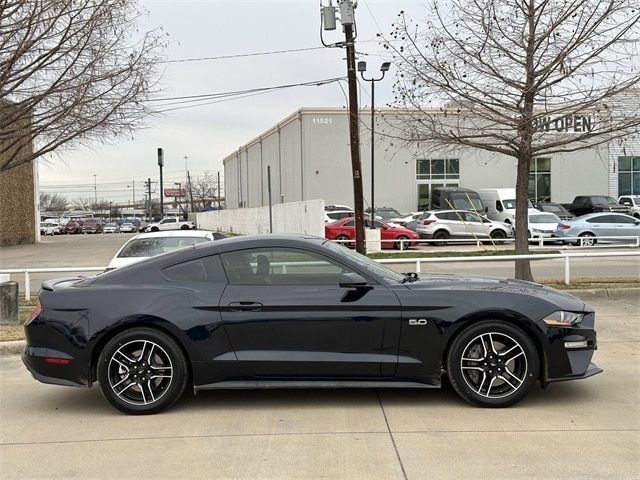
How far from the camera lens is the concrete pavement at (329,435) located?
13.6 feet

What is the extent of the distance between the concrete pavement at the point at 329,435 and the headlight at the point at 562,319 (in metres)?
0.70

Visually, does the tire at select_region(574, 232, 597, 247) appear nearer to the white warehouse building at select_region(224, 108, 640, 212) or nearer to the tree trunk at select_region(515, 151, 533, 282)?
the tree trunk at select_region(515, 151, 533, 282)

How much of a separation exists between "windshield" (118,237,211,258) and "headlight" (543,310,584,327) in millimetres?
6586

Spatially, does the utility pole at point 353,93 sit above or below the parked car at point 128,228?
above

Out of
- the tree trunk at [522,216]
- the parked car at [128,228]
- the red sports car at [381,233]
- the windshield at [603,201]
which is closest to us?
the tree trunk at [522,216]

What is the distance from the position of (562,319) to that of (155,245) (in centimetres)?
712

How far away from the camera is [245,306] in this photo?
17.3ft

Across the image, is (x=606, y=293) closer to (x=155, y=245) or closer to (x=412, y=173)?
(x=155, y=245)

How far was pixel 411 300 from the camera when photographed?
5.24 metres

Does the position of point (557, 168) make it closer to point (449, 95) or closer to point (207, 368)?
point (449, 95)

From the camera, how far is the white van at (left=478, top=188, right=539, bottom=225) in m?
34.2

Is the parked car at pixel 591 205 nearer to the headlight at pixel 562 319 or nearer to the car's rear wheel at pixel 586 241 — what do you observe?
the car's rear wheel at pixel 586 241

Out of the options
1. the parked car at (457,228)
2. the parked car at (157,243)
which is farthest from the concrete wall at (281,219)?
the parked car at (157,243)

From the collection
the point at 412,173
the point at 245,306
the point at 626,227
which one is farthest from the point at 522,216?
the point at 412,173
